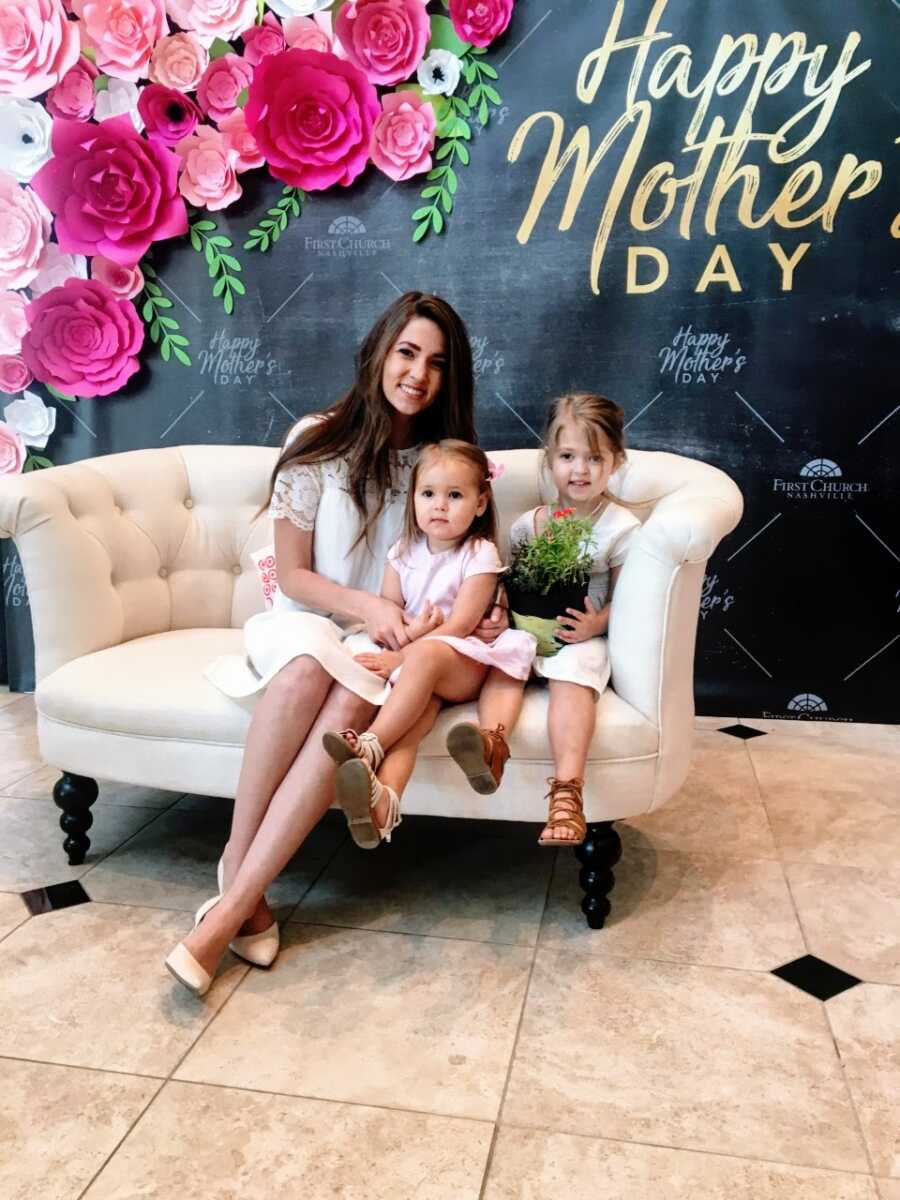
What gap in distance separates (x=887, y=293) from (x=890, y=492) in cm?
59

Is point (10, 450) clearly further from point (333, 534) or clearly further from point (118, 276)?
point (333, 534)

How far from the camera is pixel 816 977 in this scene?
6.48 feet

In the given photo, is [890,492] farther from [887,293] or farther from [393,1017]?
[393,1017]

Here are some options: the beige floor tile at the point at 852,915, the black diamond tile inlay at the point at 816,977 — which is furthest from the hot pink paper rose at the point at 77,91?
the black diamond tile inlay at the point at 816,977

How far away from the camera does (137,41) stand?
3164mm

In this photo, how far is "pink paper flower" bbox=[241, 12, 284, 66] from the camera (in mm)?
3129

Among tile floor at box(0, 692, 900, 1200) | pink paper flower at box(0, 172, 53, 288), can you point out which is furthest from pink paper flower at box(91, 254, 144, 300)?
tile floor at box(0, 692, 900, 1200)

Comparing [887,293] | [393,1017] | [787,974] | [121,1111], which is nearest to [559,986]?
[393,1017]

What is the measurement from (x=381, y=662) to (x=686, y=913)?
83 centimetres

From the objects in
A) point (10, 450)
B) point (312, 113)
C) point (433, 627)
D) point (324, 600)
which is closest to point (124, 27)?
point (312, 113)

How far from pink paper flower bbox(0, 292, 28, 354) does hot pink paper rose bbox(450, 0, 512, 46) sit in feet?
5.33

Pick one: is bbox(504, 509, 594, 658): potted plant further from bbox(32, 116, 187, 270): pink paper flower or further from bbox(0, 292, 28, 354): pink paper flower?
bbox(0, 292, 28, 354): pink paper flower

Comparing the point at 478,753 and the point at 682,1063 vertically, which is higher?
the point at 478,753

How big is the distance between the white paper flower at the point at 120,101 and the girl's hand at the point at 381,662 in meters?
2.08
